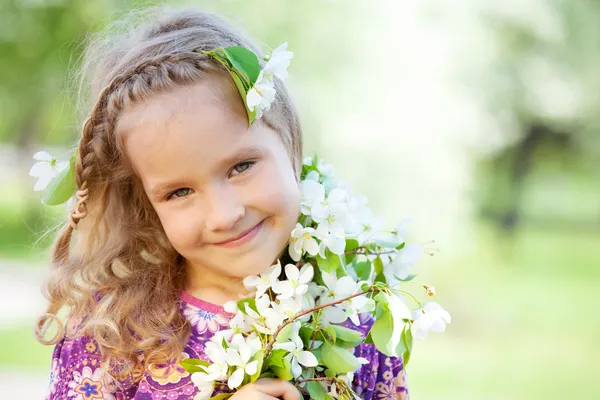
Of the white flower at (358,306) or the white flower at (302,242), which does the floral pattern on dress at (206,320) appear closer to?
the white flower at (302,242)

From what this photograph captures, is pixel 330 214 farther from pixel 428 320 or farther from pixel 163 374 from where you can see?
pixel 163 374

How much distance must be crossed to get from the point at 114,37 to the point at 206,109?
0.55m

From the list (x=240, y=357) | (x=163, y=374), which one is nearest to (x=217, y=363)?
(x=240, y=357)

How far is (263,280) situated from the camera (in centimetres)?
198

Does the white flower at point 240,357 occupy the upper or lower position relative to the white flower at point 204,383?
upper

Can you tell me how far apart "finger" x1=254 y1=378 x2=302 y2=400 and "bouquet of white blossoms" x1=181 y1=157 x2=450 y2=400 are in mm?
19

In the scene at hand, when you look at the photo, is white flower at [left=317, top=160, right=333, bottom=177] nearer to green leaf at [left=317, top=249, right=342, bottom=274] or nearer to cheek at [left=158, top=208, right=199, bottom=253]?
green leaf at [left=317, top=249, right=342, bottom=274]

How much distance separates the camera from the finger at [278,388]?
73.2 inches

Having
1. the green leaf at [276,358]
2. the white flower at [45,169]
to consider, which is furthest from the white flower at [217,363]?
the white flower at [45,169]

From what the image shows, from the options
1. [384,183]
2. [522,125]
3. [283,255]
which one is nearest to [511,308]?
[522,125]

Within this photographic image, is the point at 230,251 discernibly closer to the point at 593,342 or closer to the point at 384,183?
the point at 384,183

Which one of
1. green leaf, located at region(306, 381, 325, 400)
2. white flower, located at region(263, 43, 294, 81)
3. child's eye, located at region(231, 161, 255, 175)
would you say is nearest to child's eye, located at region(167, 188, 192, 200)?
child's eye, located at region(231, 161, 255, 175)

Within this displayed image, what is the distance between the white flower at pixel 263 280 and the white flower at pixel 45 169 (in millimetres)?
577

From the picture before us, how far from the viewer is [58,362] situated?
2107 millimetres
